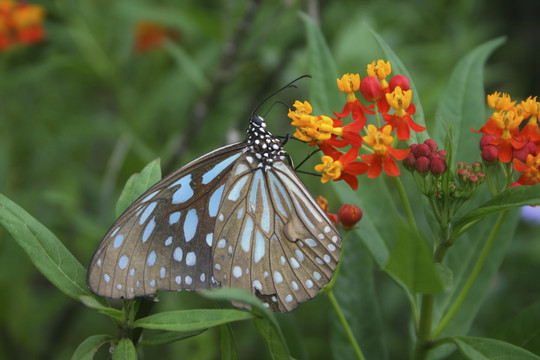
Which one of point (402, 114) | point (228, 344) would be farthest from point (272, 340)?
point (402, 114)

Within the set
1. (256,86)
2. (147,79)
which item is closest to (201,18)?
(256,86)

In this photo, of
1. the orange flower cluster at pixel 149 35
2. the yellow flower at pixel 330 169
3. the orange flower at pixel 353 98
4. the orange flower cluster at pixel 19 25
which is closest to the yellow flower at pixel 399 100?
the orange flower at pixel 353 98

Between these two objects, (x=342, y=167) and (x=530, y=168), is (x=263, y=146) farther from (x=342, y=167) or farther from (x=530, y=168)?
(x=530, y=168)

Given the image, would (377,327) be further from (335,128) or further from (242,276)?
(335,128)

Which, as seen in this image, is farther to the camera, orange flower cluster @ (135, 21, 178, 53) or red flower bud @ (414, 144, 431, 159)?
orange flower cluster @ (135, 21, 178, 53)

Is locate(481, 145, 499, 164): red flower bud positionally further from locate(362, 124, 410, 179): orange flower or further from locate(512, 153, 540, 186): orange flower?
locate(362, 124, 410, 179): orange flower

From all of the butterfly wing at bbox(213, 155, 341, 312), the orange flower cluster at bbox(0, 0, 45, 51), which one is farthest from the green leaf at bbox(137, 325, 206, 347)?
the orange flower cluster at bbox(0, 0, 45, 51)
